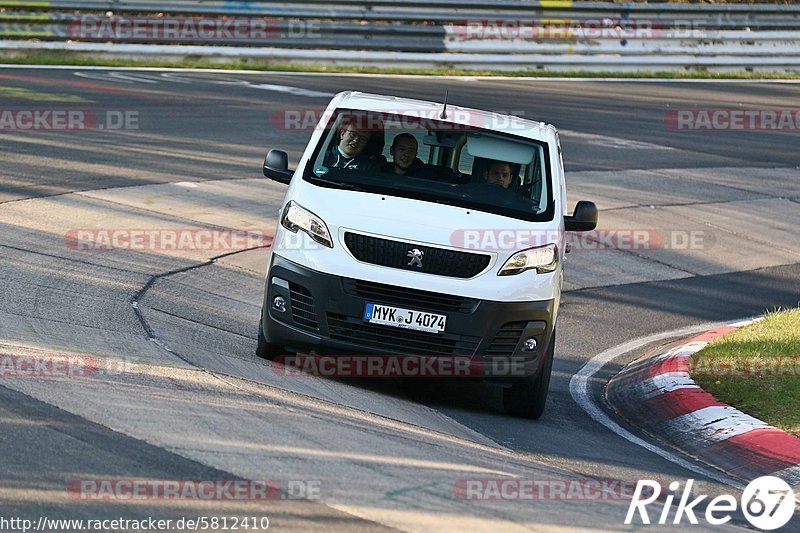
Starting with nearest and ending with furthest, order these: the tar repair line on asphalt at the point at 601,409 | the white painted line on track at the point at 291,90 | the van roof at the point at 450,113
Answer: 1. the tar repair line on asphalt at the point at 601,409
2. the van roof at the point at 450,113
3. the white painted line on track at the point at 291,90

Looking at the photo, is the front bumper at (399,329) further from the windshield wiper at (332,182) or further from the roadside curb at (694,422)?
the roadside curb at (694,422)

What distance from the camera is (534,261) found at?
7.91m

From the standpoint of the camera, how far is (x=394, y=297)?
24.8 feet

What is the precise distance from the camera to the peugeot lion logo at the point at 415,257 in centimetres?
761

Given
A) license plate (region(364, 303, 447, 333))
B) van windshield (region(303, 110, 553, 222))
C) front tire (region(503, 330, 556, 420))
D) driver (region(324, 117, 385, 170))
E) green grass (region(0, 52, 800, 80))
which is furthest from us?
green grass (region(0, 52, 800, 80))

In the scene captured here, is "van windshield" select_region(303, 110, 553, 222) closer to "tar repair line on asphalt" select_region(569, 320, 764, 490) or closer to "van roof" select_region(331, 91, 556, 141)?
"van roof" select_region(331, 91, 556, 141)

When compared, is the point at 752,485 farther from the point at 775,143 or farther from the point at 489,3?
the point at 489,3

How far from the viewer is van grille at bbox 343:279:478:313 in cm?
754

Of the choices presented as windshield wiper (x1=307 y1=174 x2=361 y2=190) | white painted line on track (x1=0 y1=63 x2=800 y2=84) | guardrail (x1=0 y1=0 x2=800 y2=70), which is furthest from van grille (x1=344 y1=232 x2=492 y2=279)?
guardrail (x1=0 y1=0 x2=800 y2=70)

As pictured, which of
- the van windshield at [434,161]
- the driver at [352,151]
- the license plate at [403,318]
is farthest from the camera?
the driver at [352,151]

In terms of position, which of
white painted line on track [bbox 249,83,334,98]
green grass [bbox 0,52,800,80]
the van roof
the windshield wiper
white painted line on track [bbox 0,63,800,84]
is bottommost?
white painted line on track [bbox 249,83,334,98]

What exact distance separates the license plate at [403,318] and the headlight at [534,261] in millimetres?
523

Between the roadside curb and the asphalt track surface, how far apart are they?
1.17 ft

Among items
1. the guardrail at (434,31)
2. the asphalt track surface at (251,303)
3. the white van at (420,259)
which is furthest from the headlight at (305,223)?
the guardrail at (434,31)
